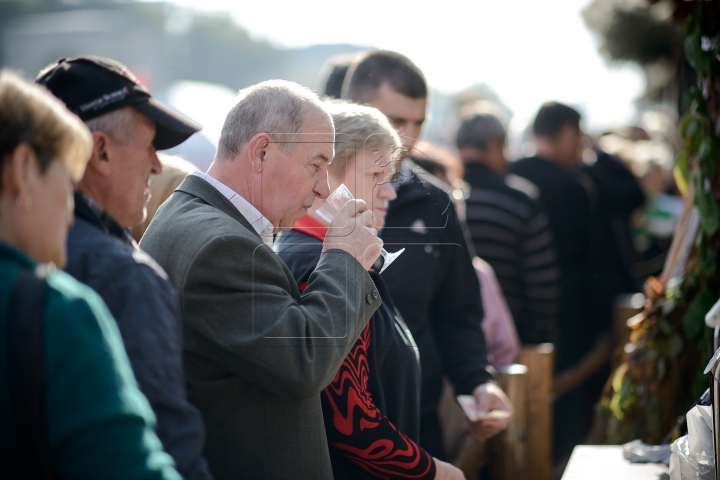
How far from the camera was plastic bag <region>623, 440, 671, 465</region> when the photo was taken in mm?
2230

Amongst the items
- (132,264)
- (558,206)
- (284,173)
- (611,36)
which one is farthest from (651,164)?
(132,264)

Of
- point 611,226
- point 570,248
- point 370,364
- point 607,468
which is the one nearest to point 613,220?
point 611,226

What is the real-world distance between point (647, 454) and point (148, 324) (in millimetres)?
1672

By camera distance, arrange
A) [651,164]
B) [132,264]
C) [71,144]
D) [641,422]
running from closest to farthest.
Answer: [71,144] → [132,264] → [641,422] → [651,164]

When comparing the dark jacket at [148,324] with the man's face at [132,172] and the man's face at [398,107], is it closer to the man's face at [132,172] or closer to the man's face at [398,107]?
the man's face at [132,172]

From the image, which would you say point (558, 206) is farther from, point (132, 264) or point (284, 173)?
point (132, 264)

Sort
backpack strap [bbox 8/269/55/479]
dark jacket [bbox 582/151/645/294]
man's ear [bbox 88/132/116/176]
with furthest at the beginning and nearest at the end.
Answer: dark jacket [bbox 582/151/645/294] → man's ear [bbox 88/132/116/176] → backpack strap [bbox 8/269/55/479]

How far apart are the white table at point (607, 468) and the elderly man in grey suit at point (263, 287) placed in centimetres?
86

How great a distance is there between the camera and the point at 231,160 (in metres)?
1.77

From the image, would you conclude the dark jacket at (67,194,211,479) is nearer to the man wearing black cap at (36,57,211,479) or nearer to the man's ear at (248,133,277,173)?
the man wearing black cap at (36,57,211,479)

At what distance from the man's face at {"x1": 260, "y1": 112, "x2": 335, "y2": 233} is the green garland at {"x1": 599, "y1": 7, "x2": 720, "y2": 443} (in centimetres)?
156

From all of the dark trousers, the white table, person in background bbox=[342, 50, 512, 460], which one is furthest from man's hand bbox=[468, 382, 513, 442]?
the white table

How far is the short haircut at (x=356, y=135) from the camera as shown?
204 cm

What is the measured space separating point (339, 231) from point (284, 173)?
0.19m
